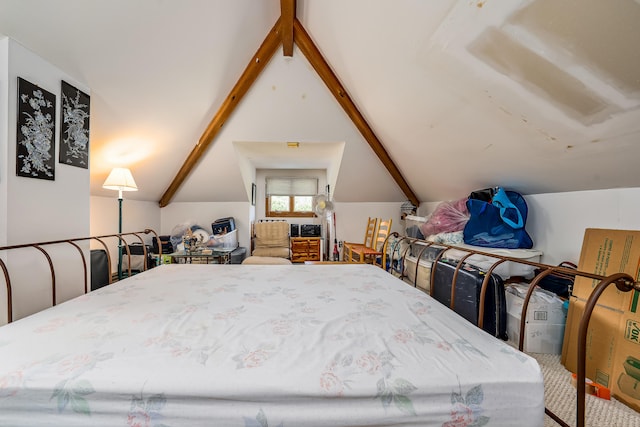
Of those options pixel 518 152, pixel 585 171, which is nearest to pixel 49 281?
pixel 518 152

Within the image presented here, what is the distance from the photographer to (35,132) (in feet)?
5.04

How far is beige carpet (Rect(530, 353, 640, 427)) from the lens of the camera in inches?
51.2

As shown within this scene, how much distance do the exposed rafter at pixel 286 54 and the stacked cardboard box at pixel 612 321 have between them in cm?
246

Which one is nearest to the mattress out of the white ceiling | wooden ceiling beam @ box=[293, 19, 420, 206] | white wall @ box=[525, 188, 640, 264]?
the white ceiling

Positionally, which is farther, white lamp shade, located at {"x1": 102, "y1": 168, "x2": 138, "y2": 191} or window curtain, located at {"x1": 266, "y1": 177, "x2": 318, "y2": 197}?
window curtain, located at {"x1": 266, "y1": 177, "x2": 318, "y2": 197}

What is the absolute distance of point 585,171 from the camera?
193 cm

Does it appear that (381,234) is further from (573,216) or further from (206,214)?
(206,214)

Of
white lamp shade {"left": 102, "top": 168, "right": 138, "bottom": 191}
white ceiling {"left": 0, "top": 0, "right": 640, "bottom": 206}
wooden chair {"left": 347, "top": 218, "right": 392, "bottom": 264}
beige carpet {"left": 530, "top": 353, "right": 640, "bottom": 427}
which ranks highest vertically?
white ceiling {"left": 0, "top": 0, "right": 640, "bottom": 206}

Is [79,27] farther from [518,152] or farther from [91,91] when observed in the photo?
[518,152]

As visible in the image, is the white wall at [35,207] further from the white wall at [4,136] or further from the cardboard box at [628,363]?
the cardboard box at [628,363]

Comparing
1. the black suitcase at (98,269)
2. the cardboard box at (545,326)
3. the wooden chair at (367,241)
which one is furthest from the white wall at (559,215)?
the black suitcase at (98,269)

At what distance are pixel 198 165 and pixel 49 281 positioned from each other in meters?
2.69

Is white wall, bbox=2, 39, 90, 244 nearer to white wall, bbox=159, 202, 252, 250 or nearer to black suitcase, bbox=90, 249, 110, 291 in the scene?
black suitcase, bbox=90, 249, 110, 291

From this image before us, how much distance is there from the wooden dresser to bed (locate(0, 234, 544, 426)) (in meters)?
3.90
